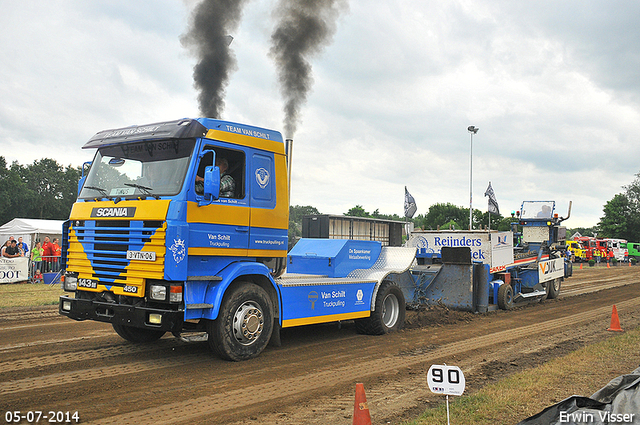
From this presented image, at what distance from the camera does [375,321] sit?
945 cm

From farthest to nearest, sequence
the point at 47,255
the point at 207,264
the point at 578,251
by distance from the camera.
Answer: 1. the point at 578,251
2. the point at 47,255
3. the point at 207,264

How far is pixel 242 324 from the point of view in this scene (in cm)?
686

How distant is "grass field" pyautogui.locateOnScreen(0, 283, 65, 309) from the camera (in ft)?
43.7

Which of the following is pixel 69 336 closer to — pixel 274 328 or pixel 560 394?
pixel 274 328

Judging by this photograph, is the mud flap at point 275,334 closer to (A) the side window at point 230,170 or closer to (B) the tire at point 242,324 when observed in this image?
(B) the tire at point 242,324

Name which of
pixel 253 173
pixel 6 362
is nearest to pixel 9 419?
pixel 6 362

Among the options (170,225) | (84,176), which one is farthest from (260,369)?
(84,176)

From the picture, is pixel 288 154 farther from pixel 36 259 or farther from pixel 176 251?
pixel 36 259

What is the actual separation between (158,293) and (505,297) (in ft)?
34.0

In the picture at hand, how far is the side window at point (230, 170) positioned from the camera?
276 inches

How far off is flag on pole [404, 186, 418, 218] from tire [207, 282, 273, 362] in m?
22.1

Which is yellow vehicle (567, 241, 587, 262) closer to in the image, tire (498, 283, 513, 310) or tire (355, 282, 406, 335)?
tire (498, 283, 513, 310)

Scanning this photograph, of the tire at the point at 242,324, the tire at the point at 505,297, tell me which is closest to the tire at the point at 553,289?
the tire at the point at 505,297

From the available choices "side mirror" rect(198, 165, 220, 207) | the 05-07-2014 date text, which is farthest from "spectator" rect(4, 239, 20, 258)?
the 05-07-2014 date text
